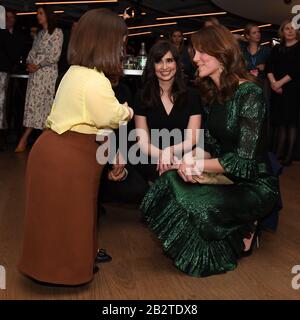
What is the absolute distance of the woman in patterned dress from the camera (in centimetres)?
492

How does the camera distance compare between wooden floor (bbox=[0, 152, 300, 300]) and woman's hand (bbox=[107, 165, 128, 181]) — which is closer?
wooden floor (bbox=[0, 152, 300, 300])

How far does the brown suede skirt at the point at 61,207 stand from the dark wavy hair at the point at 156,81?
3.08 feet

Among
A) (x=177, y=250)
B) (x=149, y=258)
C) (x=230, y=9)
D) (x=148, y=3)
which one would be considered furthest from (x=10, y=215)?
(x=148, y=3)

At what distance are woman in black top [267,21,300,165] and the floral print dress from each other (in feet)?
6.93

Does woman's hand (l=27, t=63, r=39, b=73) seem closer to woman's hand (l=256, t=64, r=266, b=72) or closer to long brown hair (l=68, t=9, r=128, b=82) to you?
woman's hand (l=256, t=64, r=266, b=72)

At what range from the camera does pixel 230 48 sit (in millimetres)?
2215

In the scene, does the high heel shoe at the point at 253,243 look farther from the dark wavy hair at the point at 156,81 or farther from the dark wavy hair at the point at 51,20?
the dark wavy hair at the point at 51,20

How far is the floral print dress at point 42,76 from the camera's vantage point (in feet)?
16.2

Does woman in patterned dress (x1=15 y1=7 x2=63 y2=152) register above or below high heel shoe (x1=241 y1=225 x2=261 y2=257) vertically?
above

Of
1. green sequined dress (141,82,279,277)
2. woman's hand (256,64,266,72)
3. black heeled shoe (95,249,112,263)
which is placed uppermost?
woman's hand (256,64,266,72)
